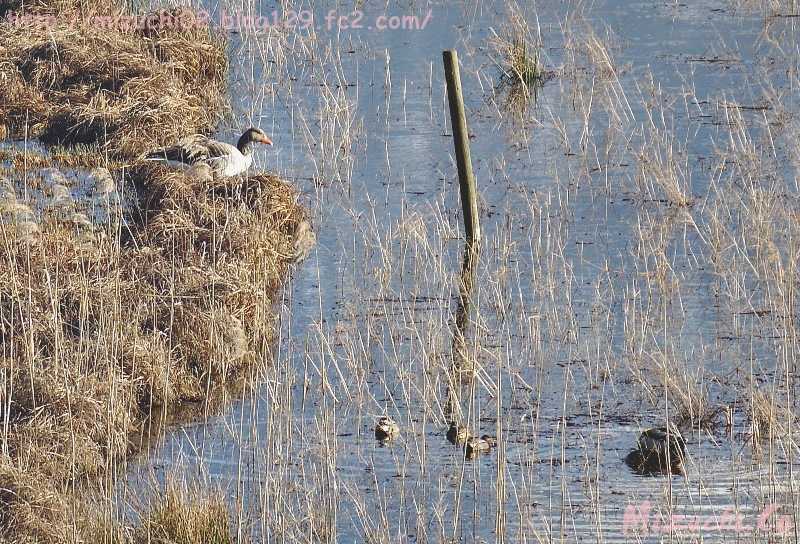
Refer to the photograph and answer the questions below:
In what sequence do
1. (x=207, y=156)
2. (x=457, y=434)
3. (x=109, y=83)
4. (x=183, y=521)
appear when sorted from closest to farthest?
(x=183, y=521), (x=457, y=434), (x=207, y=156), (x=109, y=83)

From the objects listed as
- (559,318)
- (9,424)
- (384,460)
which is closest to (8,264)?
(9,424)

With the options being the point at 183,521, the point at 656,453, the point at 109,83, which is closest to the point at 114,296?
the point at 183,521

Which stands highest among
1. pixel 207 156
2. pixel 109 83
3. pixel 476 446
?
pixel 109 83

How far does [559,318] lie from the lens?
1112cm

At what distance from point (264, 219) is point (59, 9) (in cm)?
754

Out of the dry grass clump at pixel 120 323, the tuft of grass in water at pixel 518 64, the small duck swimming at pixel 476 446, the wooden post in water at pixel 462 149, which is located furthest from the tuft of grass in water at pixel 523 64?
the small duck swimming at pixel 476 446

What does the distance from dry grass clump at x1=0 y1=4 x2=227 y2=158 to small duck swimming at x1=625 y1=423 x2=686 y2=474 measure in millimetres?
8398

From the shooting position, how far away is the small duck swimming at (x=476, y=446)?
29.4ft

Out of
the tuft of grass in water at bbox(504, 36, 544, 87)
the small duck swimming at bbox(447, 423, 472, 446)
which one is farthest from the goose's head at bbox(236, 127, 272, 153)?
the small duck swimming at bbox(447, 423, 472, 446)

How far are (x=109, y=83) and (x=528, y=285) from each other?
732 centimetres

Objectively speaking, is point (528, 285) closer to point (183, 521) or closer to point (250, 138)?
point (250, 138)

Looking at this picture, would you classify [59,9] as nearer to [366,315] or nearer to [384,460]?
[366,315]

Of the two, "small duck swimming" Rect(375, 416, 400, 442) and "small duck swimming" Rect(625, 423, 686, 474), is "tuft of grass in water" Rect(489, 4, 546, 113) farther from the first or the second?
"small duck swimming" Rect(625, 423, 686, 474)

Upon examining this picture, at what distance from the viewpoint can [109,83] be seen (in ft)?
56.5
